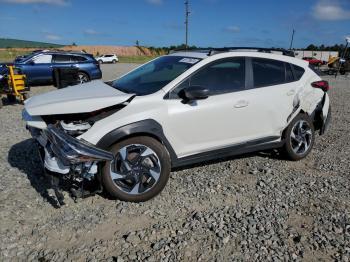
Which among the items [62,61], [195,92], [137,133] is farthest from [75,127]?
[62,61]

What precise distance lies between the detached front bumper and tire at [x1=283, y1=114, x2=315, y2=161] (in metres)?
2.90

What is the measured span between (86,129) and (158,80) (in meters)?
1.24

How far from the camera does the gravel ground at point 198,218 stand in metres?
3.11

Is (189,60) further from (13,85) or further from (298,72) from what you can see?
(13,85)

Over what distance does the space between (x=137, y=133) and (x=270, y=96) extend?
6.81 feet

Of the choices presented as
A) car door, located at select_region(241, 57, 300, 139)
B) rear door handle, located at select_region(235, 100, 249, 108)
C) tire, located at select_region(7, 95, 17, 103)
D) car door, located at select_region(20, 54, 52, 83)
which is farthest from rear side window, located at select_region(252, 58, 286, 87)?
car door, located at select_region(20, 54, 52, 83)

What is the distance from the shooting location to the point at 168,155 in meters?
3.97

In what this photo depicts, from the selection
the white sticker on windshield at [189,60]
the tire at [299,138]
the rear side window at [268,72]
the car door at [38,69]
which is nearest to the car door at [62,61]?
the car door at [38,69]

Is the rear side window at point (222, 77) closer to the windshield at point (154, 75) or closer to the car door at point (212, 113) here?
the car door at point (212, 113)

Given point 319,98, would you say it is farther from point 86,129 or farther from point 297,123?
point 86,129

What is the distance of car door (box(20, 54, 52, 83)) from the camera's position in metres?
14.4

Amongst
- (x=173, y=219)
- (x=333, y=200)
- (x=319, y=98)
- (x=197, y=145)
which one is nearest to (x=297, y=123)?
(x=319, y=98)

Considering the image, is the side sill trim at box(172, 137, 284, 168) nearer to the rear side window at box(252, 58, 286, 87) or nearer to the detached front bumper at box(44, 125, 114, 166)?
the rear side window at box(252, 58, 286, 87)

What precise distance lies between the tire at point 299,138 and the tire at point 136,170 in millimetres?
2169
